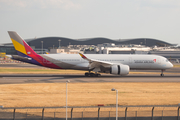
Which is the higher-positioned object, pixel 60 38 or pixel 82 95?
pixel 60 38

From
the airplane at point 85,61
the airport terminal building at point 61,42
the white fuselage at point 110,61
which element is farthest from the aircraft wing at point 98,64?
the airport terminal building at point 61,42

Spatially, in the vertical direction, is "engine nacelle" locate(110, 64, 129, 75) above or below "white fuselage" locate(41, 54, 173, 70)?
below

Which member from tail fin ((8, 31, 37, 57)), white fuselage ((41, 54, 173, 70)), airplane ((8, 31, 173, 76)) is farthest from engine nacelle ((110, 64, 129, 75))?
tail fin ((8, 31, 37, 57))

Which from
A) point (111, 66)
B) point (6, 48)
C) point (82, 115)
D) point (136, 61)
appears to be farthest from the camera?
point (6, 48)

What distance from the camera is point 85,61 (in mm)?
40094

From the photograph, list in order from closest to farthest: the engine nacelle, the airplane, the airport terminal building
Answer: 1. the engine nacelle
2. the airplane
3. the airport terminal building

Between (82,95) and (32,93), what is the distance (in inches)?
217

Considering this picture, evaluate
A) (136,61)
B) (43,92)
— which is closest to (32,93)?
(43,92)

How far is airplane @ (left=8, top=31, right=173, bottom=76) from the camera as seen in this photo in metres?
38.5

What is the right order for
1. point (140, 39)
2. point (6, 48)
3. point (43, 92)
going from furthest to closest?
point (140, 39) < point (6, 48) < point (43, 92)

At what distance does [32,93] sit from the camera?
24219 mm

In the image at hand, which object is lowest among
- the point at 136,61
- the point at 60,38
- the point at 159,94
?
the point at 159,94

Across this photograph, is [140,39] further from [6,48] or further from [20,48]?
[20,48]

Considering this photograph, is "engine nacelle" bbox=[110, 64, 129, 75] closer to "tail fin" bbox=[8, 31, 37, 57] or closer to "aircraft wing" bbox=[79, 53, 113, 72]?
"aircraft wing" bbox=[79, 53, 113, 72]
